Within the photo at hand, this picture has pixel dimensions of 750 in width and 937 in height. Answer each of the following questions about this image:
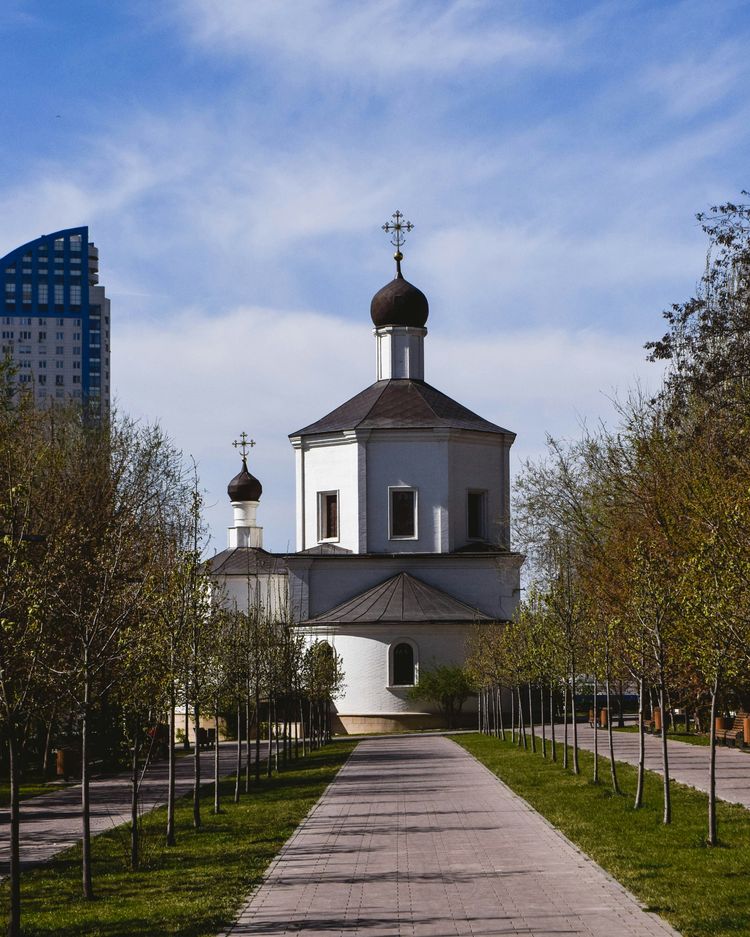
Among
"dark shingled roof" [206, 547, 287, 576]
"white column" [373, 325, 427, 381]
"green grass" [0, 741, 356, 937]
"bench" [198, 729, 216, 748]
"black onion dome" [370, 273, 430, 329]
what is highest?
"black onion dome" [370, 273, 430, 329]

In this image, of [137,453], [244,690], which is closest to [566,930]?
[244,690]

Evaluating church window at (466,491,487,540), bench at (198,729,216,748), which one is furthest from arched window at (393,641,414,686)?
bench at (198,729,216,748)

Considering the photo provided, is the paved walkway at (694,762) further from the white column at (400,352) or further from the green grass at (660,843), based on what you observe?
the white column at (400,352)

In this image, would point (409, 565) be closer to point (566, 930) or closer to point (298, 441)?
point (298, 441)

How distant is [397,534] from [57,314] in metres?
91.9

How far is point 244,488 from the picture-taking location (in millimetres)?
70375

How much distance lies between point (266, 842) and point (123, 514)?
1301cm

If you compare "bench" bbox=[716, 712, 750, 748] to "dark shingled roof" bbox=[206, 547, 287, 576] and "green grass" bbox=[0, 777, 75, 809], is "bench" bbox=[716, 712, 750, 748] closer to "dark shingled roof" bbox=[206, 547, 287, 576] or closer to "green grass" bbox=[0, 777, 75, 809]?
"green grass" bbox=[0, 777, 75, 809]

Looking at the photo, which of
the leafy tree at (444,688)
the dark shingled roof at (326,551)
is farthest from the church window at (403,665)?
the dark shingled roof at (326,551)

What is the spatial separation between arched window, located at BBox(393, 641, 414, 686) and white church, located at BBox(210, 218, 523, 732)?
4 centimetres

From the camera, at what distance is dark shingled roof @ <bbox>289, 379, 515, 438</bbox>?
56375 mm

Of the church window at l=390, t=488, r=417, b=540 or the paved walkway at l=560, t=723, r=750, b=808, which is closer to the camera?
the paved walkway at l=560, t=723, r=750, b=808

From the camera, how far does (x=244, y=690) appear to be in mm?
26625

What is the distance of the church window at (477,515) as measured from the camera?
188ft
